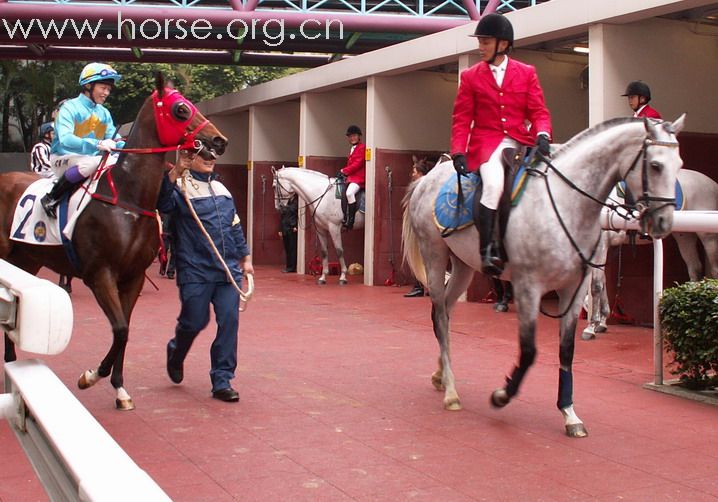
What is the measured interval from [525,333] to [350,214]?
10.7m

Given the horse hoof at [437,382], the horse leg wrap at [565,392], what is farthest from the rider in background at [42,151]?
the horse leg wrap at [565,392]

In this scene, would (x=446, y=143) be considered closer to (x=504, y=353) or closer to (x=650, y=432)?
(x=504, y=353)

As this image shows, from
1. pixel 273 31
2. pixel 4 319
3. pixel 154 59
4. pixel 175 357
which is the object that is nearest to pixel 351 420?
pixel 175 357

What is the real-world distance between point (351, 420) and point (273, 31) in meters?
16.3

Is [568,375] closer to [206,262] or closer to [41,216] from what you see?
[206,262]

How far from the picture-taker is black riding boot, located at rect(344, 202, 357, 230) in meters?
16.4

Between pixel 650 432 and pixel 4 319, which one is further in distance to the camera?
pixel 650 432

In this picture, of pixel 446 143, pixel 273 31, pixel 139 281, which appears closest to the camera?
pixel 139 281

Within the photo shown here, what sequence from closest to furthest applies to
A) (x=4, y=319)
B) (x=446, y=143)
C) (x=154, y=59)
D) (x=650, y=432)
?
(x=4, y=319), (x=650, y=432), (x=446, y=143), (x=154, y=59)

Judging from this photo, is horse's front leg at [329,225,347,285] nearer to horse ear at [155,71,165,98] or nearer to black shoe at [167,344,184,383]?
black shoe at [167,344,184,383]

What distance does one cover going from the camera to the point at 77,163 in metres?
6.62

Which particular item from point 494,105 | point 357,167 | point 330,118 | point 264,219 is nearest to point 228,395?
point 494,105

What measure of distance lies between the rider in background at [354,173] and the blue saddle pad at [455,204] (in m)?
9.45

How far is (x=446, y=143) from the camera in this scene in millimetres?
16469
